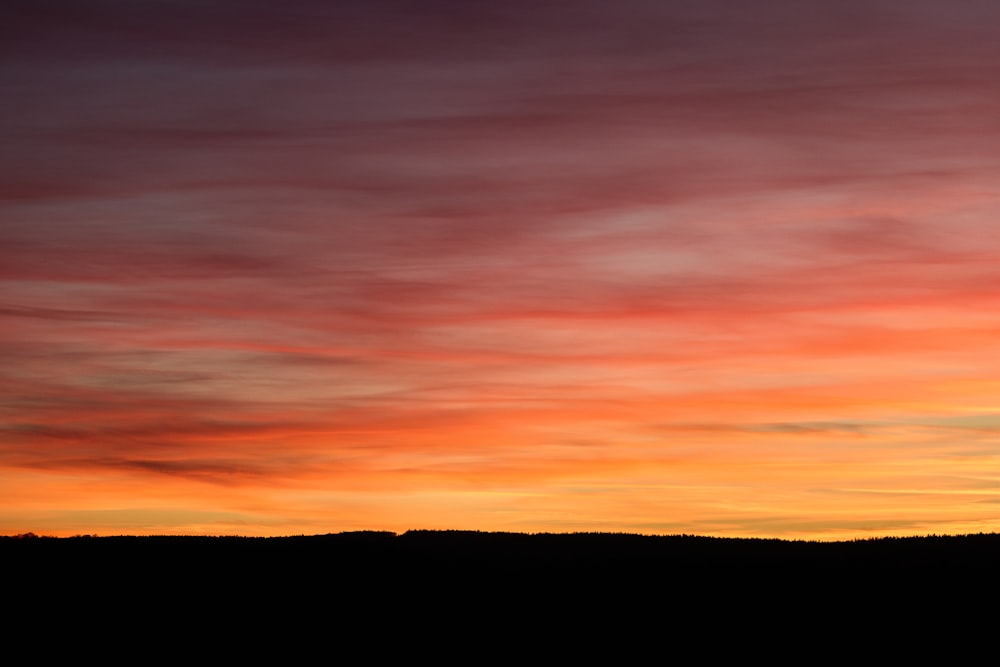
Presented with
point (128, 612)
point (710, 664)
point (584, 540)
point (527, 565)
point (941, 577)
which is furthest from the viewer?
point (584, 540)

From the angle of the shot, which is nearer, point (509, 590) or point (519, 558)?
point (509, 590)

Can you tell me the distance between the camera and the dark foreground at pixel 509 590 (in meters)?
35.1

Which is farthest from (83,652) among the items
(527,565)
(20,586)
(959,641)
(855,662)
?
(959,641)

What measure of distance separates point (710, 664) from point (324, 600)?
11.1 m

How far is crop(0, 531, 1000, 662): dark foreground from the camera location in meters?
35.1

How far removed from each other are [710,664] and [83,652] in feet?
48.2

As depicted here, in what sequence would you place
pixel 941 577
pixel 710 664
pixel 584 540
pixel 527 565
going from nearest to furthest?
pixel 710 664, pixel 941 577, pixel 527 565, pixel 584 540

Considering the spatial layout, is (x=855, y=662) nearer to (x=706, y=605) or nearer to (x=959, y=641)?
(x=959, y=641)

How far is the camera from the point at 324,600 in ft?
125

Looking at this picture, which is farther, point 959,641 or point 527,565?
point 527,565

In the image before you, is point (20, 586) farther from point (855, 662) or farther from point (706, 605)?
point (855, 662)

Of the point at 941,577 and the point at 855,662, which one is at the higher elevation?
the point at 941,577

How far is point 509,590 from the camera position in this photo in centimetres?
3953

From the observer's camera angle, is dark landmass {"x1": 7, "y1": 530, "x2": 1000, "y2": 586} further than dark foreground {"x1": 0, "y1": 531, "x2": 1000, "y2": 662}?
Yes
